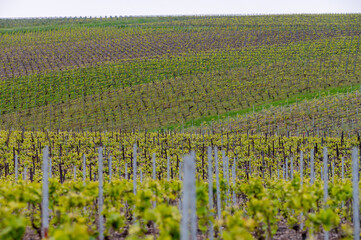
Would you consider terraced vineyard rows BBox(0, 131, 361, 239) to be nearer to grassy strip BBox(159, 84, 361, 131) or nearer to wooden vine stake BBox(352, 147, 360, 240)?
wooden vine stake BBox(352, 147, 360, 240)

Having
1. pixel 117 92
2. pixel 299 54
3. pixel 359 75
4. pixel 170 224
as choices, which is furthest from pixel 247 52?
pixel 170 224

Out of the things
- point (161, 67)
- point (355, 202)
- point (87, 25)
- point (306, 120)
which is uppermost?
point (87, 25)

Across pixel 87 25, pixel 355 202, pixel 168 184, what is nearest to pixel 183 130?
pixel 168 184

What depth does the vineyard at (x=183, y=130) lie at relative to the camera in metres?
6.50

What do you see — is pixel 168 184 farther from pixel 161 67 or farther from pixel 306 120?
pixel 161 67

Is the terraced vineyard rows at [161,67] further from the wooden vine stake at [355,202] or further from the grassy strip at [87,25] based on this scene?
the wooden vine stake at [355,202]

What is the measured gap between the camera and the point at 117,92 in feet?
136

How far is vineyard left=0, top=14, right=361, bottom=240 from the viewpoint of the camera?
650 cm

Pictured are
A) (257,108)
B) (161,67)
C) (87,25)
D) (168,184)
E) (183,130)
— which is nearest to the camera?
(168,184)

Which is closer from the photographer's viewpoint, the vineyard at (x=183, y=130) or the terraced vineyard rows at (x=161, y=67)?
the vineyard at (x=183, y=130)

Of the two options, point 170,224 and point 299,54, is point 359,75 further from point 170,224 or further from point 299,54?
point 170,224

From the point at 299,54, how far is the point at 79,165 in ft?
125

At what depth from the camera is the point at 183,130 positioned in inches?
1121

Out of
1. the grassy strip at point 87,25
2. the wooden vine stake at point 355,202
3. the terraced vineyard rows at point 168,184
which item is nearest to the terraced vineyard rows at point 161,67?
the grassy strip at point 87,25
